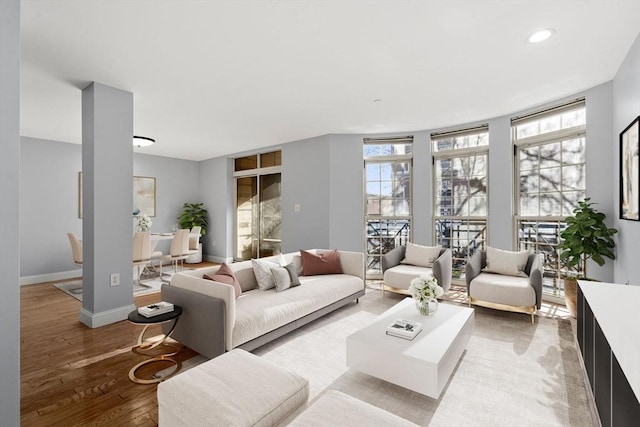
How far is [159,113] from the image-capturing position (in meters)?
4.48

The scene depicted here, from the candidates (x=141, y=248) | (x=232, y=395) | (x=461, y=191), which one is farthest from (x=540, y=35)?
(x=141, y=248)

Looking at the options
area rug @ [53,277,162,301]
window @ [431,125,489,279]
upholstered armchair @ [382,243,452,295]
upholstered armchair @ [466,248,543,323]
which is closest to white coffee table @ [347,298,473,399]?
upholstered armchair @ [466,248,543,323]

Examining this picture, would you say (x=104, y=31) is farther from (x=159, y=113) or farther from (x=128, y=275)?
(x=128, y=275)

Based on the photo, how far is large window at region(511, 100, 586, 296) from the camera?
158 inches

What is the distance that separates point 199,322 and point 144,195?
5.61m

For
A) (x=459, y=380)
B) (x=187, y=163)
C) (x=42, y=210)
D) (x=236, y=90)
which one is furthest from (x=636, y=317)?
(x=187, y=163)

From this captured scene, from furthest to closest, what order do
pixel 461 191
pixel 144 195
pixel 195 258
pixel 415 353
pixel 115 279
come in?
pixel 195 258, pixel 144 195, pixel 461 191, pixel 115 279, pixel 415 353

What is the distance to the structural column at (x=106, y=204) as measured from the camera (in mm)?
3438

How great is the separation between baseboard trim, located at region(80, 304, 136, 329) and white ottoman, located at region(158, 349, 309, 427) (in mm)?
2459

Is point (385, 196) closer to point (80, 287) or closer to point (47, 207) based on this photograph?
point (80, 287)

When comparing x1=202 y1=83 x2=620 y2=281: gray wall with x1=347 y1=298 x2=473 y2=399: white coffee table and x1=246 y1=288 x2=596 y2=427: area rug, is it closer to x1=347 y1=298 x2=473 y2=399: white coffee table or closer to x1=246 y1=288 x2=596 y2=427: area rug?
x1=246 y1=288 x2=596 y2=427: area rug

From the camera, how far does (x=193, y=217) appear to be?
310 inches

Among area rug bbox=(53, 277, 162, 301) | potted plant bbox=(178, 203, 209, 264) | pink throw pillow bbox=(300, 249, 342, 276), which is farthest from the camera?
potted plant bbox=(178, 203, 209, 264)

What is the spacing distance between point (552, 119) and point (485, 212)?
153 centimetres
